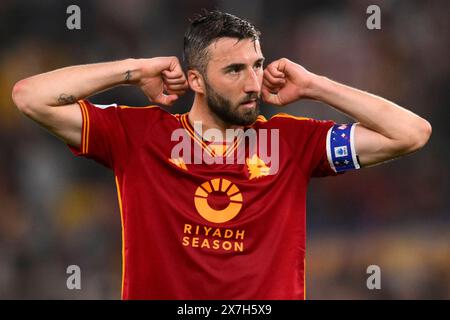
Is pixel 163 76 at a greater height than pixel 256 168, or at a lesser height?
greater

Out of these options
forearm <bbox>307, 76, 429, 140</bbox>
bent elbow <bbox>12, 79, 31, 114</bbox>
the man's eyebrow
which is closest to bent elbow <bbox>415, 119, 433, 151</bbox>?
forearm <bbox>307, 76, 429, 140</bbox>

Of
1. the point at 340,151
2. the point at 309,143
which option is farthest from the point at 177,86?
the point at 340,151

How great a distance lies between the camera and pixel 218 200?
12.3 feet

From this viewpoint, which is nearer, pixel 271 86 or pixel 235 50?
pixel 235 50

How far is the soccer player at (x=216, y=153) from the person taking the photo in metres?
3.69

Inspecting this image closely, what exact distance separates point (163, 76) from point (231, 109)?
0.35 m

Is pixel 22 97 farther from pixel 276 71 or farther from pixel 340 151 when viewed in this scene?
pixel 340 151

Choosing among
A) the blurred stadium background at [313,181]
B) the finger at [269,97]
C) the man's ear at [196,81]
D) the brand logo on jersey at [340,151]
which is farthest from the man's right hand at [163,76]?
the blurred stadium background at [313,181]

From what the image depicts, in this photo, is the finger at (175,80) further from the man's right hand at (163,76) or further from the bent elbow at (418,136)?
the bent elbow at (418,136)

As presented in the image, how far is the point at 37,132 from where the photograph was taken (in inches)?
276

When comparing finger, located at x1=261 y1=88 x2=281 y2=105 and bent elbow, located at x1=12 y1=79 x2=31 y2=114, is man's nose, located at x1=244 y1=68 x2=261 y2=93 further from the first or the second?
bent elbow, located at x1=12 y1=79 x2=31 y2=114

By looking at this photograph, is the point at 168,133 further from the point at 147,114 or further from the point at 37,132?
the point at 37,132

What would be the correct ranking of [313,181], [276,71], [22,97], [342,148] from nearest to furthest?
[22,97] → [342,148] → [276,71] → [313,181]

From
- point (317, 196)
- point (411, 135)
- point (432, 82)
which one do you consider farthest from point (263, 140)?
point (432, 82)
